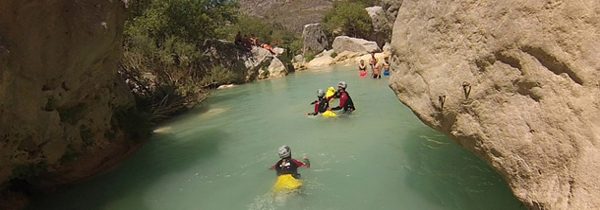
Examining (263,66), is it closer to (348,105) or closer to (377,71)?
(377,71)

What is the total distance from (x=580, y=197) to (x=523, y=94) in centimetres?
109

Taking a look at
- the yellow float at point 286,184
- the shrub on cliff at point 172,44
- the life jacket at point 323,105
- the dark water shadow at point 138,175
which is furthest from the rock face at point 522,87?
the shrub on cliff at point 172,44

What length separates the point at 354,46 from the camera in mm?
35438

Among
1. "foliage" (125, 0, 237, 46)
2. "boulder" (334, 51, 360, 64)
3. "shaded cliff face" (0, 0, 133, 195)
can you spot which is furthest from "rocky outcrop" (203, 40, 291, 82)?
"shaded cliff face" (0, 0, 133, 195)

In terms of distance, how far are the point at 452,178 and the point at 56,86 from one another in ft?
21.8

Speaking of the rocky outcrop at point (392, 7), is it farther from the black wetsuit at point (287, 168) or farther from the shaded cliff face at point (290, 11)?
the shaded cliff face at point (290, 11)

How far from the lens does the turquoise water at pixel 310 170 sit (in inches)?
273

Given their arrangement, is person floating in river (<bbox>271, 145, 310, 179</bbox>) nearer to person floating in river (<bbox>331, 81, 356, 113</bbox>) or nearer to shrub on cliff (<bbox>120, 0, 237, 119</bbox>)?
person floating in river (<bbox>331, 81, 356, 113</bbox>)

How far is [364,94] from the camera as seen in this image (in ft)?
53.5

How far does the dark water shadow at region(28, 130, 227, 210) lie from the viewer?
820 centimetres

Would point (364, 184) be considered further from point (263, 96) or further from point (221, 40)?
point (221, 40)

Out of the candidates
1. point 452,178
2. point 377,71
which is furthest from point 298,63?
point 452,178

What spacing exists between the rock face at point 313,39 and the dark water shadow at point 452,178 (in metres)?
32.7

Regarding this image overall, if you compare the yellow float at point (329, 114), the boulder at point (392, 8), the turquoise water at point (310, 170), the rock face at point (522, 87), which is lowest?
the turquoise water at point (310, 170)
